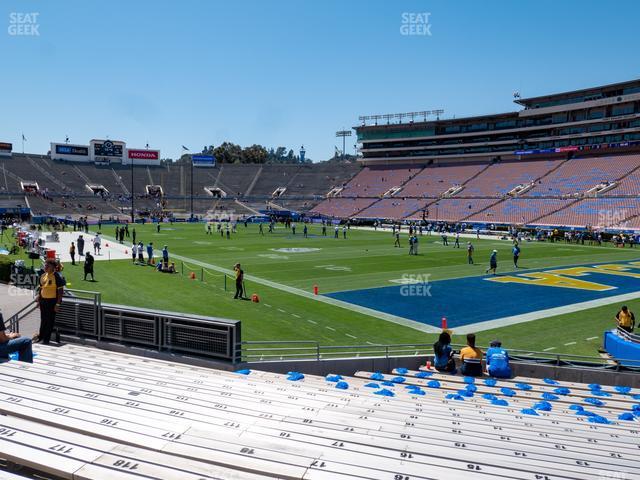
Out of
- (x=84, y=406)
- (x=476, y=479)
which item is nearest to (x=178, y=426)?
(x=84, y=406)

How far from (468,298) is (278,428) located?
1737 centimetres

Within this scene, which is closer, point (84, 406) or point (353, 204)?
point (84, 406)

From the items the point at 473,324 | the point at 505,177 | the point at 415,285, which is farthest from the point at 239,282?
the point at 505,177

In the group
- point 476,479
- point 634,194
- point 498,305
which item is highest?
point 634,194

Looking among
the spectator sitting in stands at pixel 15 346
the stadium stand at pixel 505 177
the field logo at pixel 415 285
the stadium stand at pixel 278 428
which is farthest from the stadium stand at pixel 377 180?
the spectator sitting in stands at pixel 15 346

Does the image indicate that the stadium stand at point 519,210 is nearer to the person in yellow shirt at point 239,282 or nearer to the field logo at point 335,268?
the field logo at point 335,268

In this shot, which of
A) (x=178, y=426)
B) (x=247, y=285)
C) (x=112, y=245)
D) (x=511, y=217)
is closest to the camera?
(x=178, y=426)

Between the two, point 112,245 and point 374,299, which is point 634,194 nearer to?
point 374,299

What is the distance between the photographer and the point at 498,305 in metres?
19.7

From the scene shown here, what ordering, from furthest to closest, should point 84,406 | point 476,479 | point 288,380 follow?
1. point 288,380
2. point 84,406
3. point 476,479

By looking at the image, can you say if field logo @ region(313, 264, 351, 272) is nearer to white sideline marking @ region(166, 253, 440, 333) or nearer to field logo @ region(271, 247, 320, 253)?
white sideline marking @ region(166, 253, 440, 333)

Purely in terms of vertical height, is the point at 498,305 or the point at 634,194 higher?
the point at 634,194

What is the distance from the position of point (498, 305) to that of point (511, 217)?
4399 centimetres

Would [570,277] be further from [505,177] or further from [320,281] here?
[505,177]
